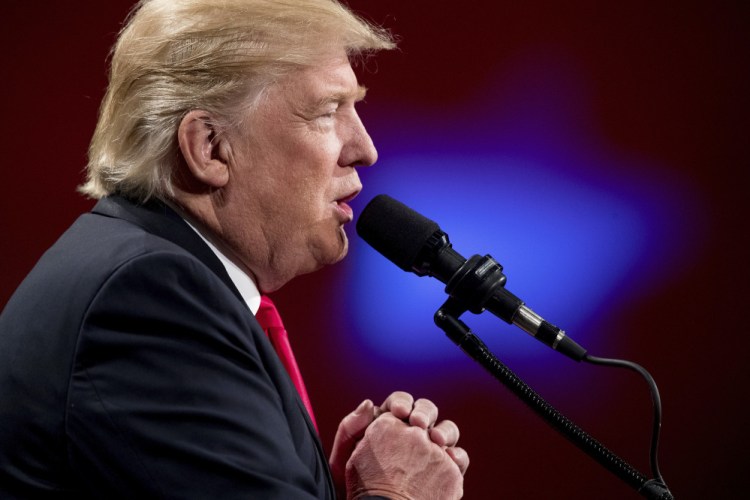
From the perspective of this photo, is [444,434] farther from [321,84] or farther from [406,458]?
[321,84]

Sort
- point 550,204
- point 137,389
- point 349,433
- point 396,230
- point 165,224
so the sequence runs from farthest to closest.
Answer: point 550,204
point 349,433
point 396,230
point 165,224
point 137,389

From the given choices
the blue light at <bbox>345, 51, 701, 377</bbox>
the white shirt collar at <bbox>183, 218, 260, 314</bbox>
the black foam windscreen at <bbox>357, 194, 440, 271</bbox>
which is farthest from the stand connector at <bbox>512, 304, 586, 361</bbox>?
the blue light at <bbox>345, 51, 701, 377</bbox>

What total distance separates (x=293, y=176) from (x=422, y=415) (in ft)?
1.36

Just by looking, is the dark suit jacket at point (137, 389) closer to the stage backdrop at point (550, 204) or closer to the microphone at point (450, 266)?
the microphone at point (450, 266)

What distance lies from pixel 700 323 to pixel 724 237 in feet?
0.80

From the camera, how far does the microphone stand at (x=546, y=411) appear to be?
0.97 meters

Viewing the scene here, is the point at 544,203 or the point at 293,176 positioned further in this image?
the point at 544,203

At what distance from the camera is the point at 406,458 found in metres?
1.06

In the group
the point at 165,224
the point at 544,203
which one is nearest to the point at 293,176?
the point at 165,224

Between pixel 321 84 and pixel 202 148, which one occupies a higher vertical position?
pixel 321 84

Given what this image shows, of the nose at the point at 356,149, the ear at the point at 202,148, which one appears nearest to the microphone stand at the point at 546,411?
the nose at the point at 356,149

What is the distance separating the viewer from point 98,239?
2.88ft

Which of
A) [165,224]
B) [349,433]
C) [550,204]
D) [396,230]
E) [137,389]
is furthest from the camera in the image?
[550,204]

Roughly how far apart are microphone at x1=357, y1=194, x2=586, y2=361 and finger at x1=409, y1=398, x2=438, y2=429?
193mm
